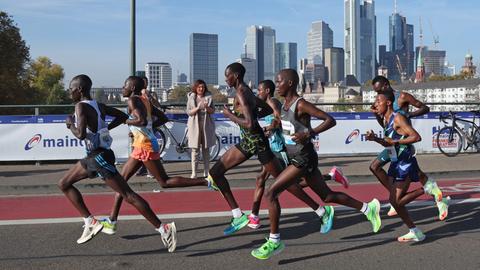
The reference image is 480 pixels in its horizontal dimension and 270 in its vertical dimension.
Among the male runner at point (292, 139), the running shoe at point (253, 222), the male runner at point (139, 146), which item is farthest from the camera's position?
the running shoe at point (253, 222)

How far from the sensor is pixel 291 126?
6000 mm

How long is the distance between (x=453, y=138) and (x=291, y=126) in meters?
10.4

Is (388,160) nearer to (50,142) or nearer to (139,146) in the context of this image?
(139,146)

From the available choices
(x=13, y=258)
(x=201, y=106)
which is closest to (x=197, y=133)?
(x=201, y=106)

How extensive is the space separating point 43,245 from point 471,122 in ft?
39.5

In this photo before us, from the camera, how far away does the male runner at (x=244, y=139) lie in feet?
21.3

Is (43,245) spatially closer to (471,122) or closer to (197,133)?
(197,133)

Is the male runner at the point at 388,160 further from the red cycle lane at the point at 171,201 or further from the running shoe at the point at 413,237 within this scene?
the red cycle lane at the point at 171,201

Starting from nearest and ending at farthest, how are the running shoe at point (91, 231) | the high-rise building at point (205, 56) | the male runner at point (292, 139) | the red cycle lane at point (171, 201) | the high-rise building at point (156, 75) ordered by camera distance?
the male runner at point (292, 139) → the running shoe at point (91, 231) → the red cycle lane at point (171, 201) → the high-rise building at point (156, 75) → the high-rise building at point (205, 56)

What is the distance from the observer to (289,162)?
616cm

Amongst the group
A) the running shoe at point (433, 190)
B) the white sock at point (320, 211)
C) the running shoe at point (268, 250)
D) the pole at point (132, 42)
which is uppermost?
the pole at point (132, 42)

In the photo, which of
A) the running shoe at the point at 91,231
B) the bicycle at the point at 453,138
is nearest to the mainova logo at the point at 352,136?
the bicycle at the point at 453,138

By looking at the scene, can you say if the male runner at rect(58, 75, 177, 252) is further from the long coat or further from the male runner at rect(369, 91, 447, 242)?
the long coat

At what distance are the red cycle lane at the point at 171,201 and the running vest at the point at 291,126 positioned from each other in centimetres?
290
